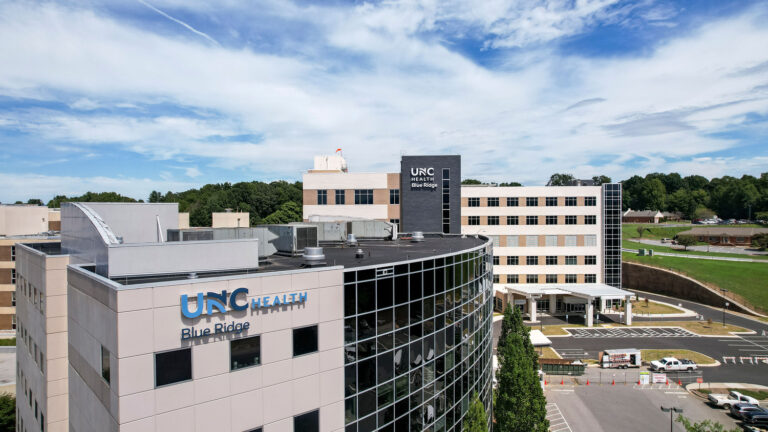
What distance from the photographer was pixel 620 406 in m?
41.2

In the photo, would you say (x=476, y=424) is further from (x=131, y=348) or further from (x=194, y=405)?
(x=131, y=348)

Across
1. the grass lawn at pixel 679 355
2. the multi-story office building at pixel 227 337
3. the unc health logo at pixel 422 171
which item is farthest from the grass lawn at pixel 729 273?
the multi-story office building at pixel 227 337

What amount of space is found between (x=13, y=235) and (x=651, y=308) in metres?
116

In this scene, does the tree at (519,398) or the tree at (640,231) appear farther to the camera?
the tree at (640,231)

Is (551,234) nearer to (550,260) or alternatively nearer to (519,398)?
(550,260)

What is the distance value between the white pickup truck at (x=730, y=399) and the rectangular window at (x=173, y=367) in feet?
164

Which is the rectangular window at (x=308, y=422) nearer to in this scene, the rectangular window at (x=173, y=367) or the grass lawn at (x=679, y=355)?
the rectangular window at (x=173, y=367)

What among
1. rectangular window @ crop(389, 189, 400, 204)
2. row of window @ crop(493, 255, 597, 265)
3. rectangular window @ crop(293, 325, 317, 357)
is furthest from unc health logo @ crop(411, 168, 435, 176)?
rectangular window @ crop(293, 325, 317, 357)

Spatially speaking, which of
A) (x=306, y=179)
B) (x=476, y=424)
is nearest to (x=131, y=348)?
(x=476, y=424)

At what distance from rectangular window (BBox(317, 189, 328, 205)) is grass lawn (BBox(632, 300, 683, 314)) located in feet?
207

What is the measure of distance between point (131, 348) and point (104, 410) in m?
3.56

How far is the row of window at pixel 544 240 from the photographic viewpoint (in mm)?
77750

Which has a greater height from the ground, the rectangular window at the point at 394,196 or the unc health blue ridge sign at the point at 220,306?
the rectangular window at the point at 394,196

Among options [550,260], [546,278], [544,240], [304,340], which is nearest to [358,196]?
[544,240]
